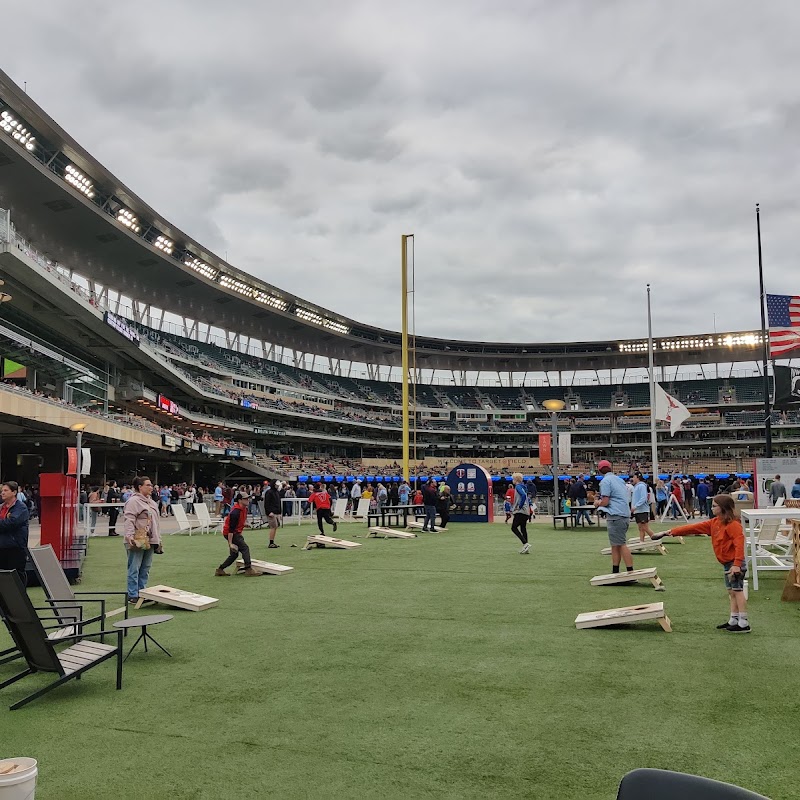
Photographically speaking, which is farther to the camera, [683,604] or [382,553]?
[382,553]

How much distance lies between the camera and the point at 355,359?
8000 cm

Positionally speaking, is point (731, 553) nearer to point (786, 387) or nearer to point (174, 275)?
point (786, 387)

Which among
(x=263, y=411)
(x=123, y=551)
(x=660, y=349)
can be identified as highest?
(x=660, y=349)

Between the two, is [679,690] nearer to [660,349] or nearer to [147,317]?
[147,317]

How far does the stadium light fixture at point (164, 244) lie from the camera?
159 feet

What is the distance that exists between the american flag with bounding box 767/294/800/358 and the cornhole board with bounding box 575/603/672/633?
685 inches

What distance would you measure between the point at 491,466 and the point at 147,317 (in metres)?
32.2

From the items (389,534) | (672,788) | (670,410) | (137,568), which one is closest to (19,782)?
(672,788)

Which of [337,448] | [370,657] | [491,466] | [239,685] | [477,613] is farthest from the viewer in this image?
[337,448]

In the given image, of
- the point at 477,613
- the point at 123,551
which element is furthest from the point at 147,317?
the point at 477,613

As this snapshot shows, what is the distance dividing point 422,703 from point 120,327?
3499cm

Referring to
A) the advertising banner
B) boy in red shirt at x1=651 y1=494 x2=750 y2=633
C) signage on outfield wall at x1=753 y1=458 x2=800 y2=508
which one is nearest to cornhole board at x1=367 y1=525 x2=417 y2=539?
the advertising banner

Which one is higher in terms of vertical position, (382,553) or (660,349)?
(660,349)

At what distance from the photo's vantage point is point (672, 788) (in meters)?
2.02
